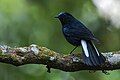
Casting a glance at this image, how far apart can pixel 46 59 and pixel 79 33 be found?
0.50 m

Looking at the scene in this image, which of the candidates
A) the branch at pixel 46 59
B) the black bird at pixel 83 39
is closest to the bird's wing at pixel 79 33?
the black bird at pixel 83 39

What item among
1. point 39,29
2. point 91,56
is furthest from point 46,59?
point 39,29

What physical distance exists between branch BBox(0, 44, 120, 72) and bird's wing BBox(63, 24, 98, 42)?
254 mm

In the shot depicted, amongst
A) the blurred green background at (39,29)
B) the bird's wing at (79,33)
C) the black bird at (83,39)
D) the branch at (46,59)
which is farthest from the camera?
the blurred green background at (39,29)

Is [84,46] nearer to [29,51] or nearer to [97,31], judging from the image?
[29,51]

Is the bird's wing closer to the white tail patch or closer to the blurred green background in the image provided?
the white tail patch

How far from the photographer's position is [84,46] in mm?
3246

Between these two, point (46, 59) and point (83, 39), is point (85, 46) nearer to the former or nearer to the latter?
point (83, 39)

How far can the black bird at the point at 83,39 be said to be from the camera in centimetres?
306

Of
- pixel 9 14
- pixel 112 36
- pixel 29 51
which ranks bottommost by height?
pixel 112 36

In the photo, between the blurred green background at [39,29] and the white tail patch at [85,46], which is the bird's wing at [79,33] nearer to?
the white tail patch at [85,46]

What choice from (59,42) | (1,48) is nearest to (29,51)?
(1,48)

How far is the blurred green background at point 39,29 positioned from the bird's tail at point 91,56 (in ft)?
7.57

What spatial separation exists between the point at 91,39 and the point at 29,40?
108 inches
